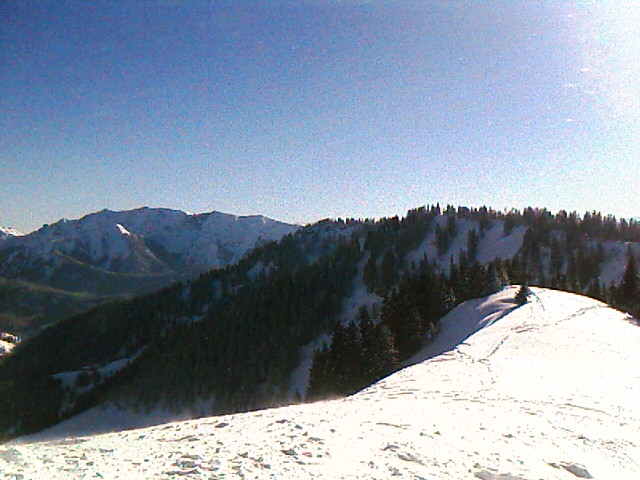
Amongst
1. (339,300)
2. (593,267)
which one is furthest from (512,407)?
(593,267)

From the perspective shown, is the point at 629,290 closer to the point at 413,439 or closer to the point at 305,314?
the point at 413,439

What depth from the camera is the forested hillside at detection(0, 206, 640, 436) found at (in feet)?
150

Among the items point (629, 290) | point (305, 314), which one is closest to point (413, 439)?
point (629, 290)

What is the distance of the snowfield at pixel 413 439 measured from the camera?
7062 mm

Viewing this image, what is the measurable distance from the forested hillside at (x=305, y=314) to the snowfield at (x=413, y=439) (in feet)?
67.2

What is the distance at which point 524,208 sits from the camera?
143750 millimetres

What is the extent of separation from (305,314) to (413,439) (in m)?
85.8

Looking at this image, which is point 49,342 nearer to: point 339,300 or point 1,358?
point 1,358

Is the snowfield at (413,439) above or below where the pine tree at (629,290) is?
below

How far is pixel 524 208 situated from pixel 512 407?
150 m

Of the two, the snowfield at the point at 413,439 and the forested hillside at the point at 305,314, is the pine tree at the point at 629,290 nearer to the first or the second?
the forested hillside at the point at 305,314

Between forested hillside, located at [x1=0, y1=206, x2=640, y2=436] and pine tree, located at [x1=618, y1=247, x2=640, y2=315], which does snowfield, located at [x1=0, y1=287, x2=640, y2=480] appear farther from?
pine tree, located at [x1=618, y1=247, x2=640, y2=315]

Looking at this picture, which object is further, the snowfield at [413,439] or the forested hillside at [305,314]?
the forested hillside at [305,314]

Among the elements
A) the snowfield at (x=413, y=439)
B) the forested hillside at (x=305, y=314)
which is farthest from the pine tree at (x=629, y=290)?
the snowfield at (x=413, y=439)
